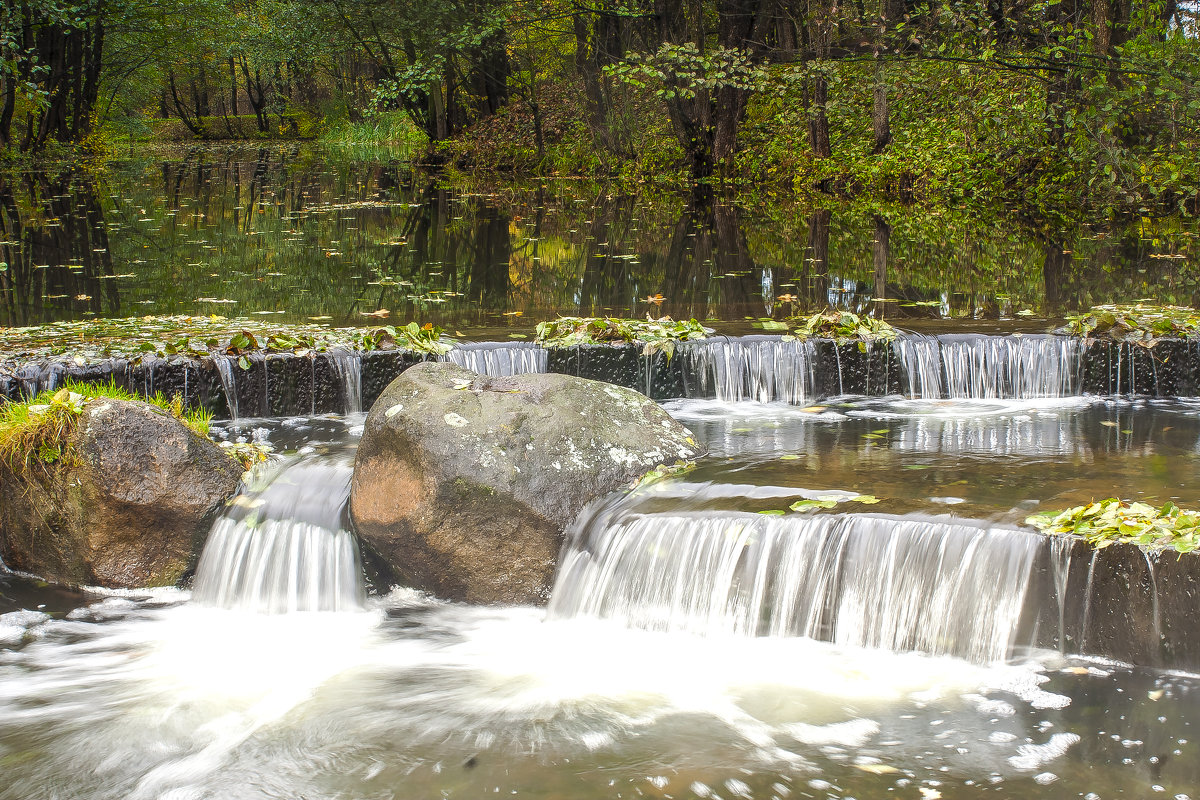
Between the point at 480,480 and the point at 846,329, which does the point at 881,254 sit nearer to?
the point at 846,329

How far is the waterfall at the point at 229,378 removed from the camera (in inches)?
318

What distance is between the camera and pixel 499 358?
856cm

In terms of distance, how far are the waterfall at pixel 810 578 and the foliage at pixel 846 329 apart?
370cm

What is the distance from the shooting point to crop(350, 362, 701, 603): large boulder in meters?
5.68

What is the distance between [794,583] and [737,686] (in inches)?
26.2

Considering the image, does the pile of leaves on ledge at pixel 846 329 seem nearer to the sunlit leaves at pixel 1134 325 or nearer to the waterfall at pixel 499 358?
the sunlit leaves at pixel 1134 325

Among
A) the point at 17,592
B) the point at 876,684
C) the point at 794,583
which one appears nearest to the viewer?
the point at 876,684

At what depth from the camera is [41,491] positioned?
6.02 meters

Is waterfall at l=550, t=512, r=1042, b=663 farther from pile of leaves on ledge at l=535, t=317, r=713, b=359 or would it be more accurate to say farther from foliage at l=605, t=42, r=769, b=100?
foliage at l=605, t=42, r=769, b=100

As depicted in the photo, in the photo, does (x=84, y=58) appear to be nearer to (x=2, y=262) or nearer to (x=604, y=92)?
(x=604, y=92)

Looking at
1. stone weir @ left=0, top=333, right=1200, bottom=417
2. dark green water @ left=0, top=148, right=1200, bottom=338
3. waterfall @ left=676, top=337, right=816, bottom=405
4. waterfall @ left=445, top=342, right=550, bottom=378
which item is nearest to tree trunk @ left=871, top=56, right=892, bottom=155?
dark green water @ left=0, top=148, right=1200, bottom=338

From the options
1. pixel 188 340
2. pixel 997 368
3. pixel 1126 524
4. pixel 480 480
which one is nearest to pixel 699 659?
pixel 480 480

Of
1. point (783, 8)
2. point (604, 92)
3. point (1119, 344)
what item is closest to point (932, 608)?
point (1119, 344)

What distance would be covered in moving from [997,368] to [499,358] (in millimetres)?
4170
